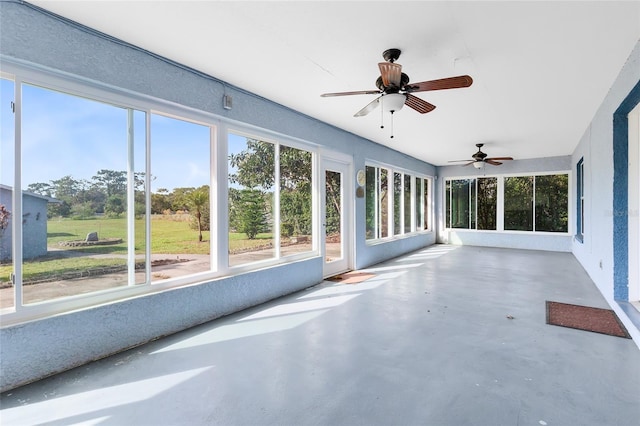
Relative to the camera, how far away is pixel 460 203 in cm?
1043

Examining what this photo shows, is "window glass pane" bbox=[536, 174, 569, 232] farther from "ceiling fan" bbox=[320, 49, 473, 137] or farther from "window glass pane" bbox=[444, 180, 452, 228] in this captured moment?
"ceiling fan" bbox=[320, 49, 473, 137]

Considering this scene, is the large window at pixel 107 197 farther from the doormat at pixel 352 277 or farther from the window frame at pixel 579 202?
the window frame at pixel 579 202

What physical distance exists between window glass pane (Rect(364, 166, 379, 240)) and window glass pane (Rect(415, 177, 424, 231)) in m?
2.79

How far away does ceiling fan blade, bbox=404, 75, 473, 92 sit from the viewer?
2540mm

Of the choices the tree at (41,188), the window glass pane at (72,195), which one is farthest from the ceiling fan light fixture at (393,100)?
the tree at (41,188)

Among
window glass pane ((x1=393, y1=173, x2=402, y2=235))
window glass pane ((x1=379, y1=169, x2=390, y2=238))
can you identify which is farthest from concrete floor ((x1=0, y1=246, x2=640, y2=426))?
window glass pane ((x1=393, y1=173, x2=402, y2=235))

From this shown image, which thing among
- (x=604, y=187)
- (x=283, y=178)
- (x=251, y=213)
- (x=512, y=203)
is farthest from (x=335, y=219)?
(x=512, y=203)

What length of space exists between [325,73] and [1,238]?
3.13 meters

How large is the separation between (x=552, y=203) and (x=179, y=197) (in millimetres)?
9784

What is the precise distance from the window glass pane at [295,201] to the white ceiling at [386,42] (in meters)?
0.87

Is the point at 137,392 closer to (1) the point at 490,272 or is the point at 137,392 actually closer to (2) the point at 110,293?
(2) the point at 110,293

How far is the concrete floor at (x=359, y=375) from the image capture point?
191cm

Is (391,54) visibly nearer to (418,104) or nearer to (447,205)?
(418,104)

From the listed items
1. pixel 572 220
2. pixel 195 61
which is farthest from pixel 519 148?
pixel 195 61
